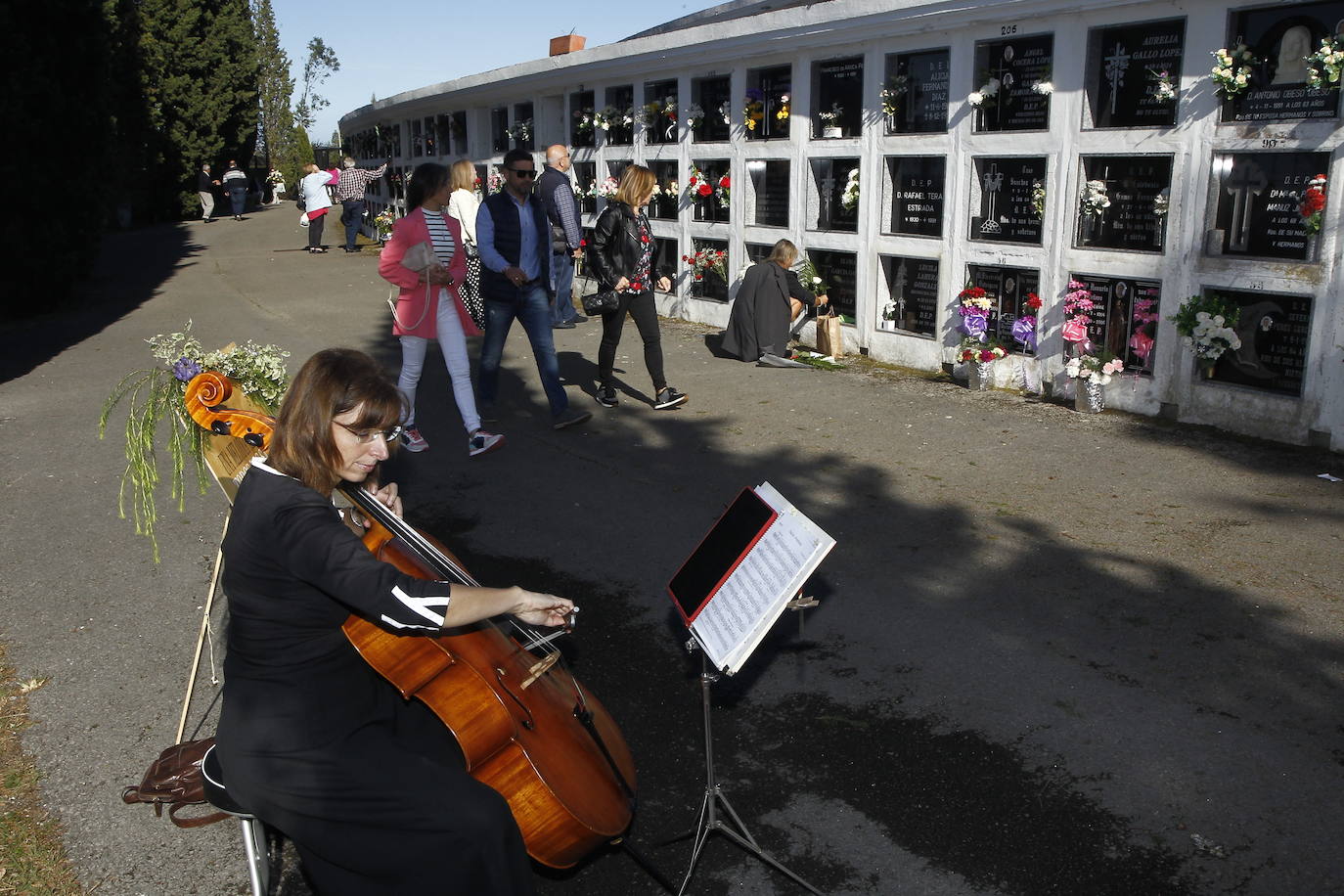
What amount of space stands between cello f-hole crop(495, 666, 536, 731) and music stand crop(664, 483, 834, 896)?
443 millimetres

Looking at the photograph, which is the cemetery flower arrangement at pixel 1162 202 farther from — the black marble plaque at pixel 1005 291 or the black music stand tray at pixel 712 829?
the black music stand tray at pixel 712 829

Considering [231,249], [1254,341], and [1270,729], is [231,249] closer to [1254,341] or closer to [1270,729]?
[1254,341]

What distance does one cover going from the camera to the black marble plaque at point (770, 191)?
9.60 m

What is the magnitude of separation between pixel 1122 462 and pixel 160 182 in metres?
25.6

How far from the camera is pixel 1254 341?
6449mm

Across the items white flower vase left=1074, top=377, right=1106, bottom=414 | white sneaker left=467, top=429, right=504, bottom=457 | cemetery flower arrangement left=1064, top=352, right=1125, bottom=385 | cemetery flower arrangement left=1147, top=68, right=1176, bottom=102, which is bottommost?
white sneaker left=467, top=429, right=504, bottom=457

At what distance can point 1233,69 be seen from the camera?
622 cm

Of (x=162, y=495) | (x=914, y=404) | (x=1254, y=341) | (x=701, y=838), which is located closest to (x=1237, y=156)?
(x=1254, y=341)

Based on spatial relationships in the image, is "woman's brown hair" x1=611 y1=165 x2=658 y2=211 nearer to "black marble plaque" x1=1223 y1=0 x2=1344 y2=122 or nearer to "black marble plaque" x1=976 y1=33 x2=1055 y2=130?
"black marble plaque" x1=976 y1=33 x2=1055 y2=130

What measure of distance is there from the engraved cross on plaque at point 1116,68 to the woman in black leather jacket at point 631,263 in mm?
2908

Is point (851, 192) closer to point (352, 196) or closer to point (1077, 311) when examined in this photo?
point (1077, 311)

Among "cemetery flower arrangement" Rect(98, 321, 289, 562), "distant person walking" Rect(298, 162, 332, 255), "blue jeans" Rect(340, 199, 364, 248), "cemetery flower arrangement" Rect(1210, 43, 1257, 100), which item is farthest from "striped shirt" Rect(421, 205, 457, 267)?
"blue jeans" Rect(340, 199, 364, 248)

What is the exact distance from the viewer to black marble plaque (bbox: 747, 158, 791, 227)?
9.60 m

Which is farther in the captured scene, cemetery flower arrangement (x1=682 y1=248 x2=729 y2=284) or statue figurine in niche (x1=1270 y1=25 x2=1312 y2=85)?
cemetery flower arrangement (x1=682 y1=248 x2=729 y2=284)
